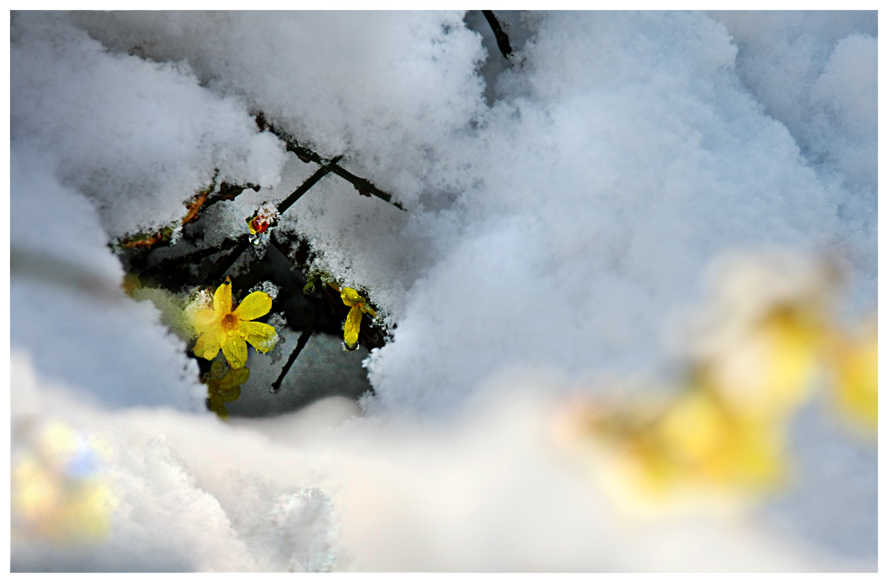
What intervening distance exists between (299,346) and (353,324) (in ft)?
0.26

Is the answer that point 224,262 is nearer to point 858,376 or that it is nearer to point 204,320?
point 204,320

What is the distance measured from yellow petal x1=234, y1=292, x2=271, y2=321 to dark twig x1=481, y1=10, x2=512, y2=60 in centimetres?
37

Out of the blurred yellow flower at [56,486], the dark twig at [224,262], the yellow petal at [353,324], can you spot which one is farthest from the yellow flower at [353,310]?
the blurred yellow flower at [56,486]

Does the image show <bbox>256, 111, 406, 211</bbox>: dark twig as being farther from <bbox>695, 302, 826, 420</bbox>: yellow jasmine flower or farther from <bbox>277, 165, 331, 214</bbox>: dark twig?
<bbox>695, 302, 826, 420</bbox>: yellow jasmine flower

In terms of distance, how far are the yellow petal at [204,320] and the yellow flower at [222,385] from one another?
1.7 inches

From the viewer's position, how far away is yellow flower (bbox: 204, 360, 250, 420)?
559 mm

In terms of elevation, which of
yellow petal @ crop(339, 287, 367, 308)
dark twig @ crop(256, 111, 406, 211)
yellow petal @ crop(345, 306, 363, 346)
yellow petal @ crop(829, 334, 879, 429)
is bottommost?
yellow petal @ crop(345, 306, 363, 346)

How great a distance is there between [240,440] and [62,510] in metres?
0.15

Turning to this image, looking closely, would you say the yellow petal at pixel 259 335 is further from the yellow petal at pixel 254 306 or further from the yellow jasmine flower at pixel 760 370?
the yellow jasmine flower at pixel 760 370

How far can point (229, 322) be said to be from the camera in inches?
23.1

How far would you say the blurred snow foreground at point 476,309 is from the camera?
0.49 m

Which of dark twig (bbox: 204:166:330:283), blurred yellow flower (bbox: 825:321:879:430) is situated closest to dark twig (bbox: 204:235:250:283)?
dark twig (bbox: 204:166:330:283)

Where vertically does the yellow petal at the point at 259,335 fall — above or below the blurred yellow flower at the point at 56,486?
above

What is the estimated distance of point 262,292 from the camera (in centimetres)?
61
